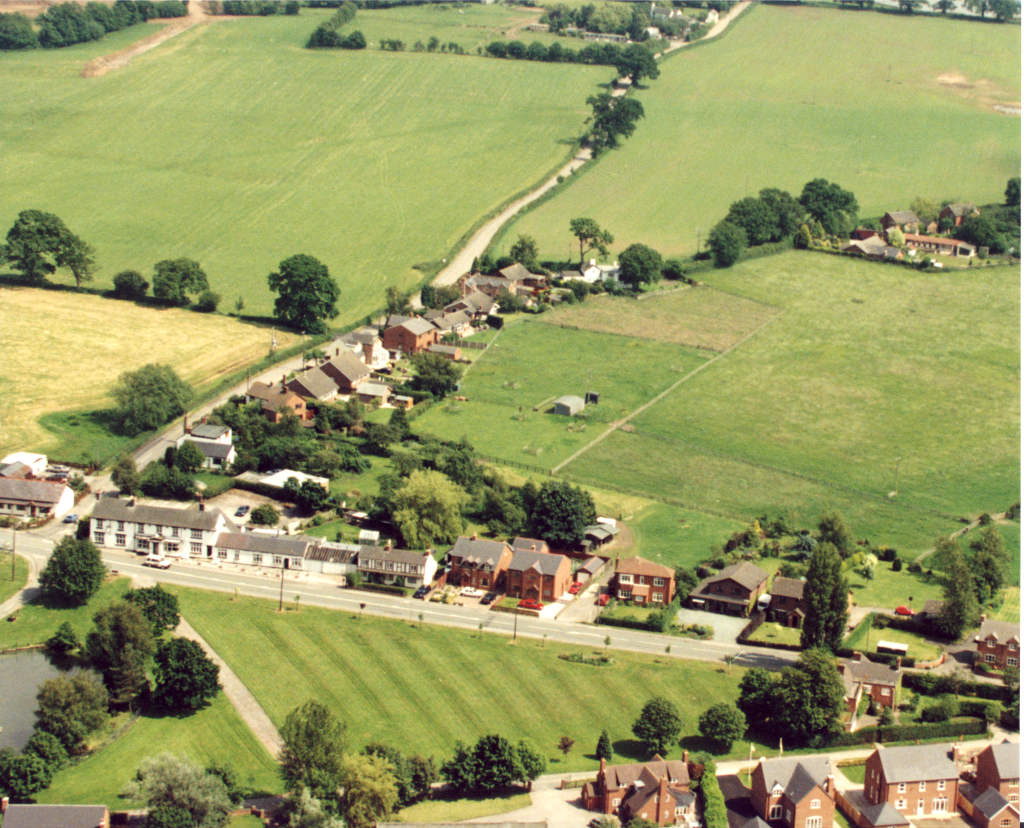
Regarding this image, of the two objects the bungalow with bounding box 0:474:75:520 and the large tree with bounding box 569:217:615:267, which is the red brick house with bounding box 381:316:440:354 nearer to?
the large tree with bounding box 569:217:615:267

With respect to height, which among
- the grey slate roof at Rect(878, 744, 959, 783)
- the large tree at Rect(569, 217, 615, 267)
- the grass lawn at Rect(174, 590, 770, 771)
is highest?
the large tree at Rect(569, 217, 615, 267)

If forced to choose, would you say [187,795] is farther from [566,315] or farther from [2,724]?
[566,315]

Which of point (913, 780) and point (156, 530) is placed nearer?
point (913, 780)

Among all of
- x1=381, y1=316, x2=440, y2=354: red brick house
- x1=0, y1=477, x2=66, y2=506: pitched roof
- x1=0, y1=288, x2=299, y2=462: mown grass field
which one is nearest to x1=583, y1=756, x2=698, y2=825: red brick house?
x1=0, y1=477, x2=66, y2=506: pitched roof

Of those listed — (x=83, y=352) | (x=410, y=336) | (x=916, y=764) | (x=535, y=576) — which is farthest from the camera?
(x=410, y=336)

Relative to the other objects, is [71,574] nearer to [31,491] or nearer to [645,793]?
[31,491]

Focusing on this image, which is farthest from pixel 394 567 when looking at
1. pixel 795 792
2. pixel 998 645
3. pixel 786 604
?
pixel 998 645

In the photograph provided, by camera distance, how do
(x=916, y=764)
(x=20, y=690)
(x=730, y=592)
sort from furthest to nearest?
(x=730, y=592)
(x=20, y=690)
(x=916, y=764)
